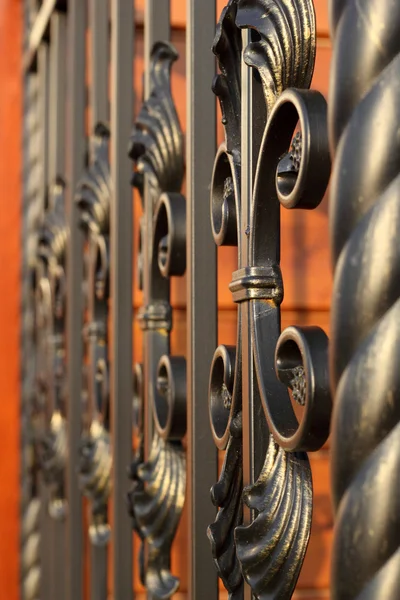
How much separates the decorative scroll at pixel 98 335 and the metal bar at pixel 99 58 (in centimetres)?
5

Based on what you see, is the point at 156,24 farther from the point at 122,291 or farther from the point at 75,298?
the point at 75,298

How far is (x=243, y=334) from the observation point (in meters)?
0.51

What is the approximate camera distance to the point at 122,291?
897mm

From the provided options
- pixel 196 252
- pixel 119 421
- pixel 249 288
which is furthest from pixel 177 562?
pixel 249 288

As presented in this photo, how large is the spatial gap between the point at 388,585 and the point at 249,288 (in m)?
0.24

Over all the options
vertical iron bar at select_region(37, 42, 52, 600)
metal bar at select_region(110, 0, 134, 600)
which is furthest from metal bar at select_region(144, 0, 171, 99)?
vertical iron bar at select_region(37, 42, 52, 600)

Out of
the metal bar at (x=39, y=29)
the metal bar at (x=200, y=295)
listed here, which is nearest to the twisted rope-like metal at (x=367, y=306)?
the metal bar at (x=200, y=295)

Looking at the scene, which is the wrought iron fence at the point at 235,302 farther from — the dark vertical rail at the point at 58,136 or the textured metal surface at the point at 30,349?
the textured metal surface at the point at 30,349

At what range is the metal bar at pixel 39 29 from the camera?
1.48 m

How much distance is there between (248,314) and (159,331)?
264 mm

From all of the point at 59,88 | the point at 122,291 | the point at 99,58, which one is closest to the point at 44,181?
the point at 59,88

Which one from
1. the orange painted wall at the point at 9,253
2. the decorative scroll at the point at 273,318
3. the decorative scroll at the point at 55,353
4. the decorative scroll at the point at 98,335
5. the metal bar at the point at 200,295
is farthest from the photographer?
the orange painted wall at the point at 9,253

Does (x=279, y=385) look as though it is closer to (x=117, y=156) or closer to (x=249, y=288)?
(x=249, y=288)

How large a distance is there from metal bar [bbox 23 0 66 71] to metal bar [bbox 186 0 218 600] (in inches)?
35.2
